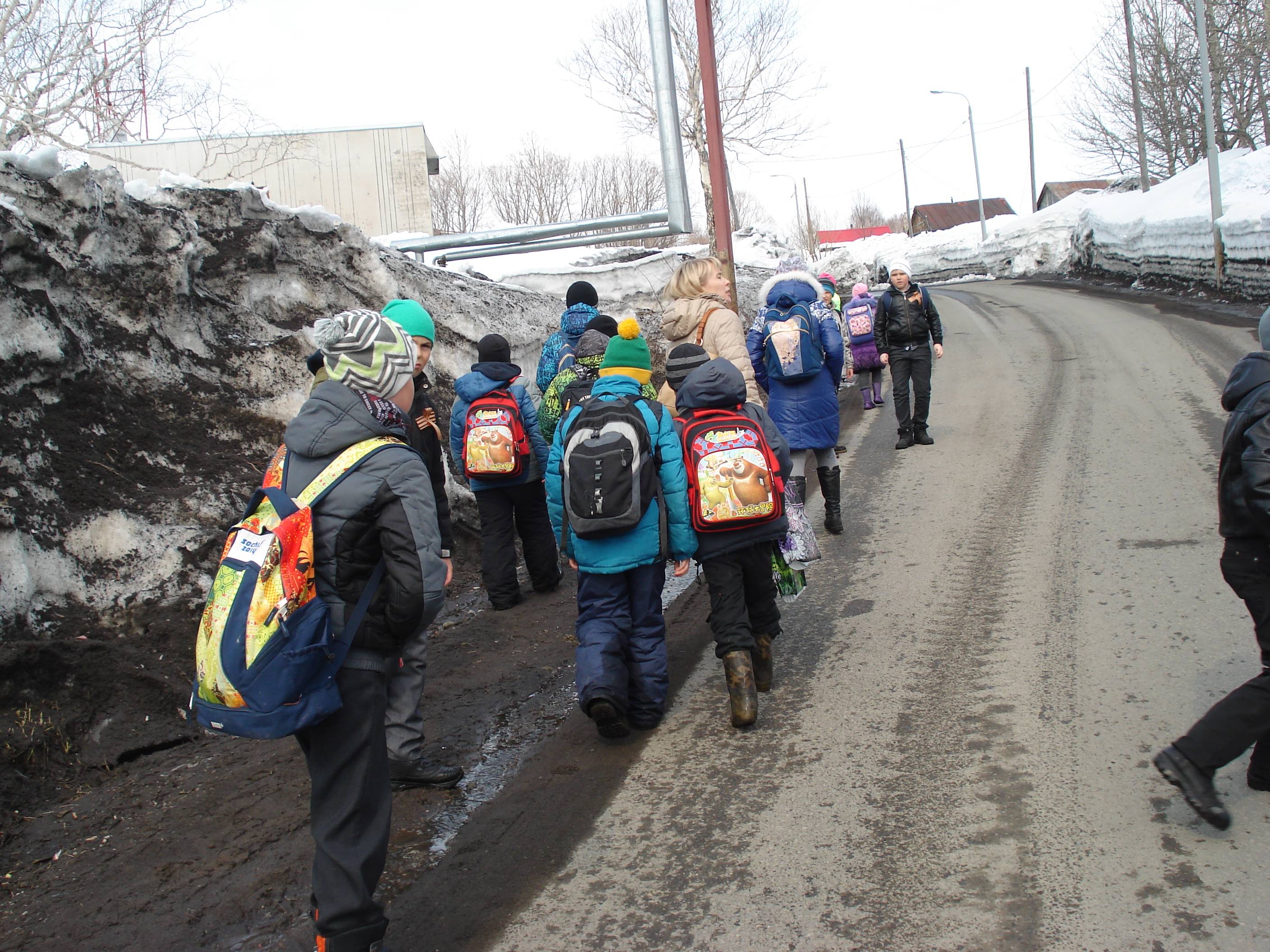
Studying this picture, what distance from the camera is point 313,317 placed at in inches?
312

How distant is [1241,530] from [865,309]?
33.0ft

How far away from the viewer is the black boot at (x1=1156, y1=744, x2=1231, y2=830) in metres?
3.16

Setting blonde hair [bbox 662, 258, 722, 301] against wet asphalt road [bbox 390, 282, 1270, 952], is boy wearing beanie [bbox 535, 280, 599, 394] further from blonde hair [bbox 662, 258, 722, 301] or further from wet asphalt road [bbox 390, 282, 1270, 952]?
wet asphalt road [bbox 390, 282, 1270, 952]

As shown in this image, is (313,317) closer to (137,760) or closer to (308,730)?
(137,760)

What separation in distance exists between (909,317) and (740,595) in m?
5.94

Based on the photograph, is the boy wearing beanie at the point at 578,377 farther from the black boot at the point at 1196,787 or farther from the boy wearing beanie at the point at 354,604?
the black boot at the point at 1196,787

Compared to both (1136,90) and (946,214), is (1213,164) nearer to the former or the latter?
(1136,90)

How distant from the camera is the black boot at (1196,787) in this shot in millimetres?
3164

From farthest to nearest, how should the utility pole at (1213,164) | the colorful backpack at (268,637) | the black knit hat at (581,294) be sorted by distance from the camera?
the utility pole at (1213,164) < the black knit hat at (581,294) < the colorful backpack at (268,637)

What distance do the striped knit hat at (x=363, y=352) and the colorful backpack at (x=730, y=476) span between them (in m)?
1.79

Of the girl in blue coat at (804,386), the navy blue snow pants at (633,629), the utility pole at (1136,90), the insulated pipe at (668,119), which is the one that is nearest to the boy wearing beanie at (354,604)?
the navy blue snow pants at (633,629)

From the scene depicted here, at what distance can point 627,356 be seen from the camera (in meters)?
4.73

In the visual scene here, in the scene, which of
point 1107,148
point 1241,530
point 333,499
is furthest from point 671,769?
point 1107,148

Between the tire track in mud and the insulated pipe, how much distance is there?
6.74 meters
